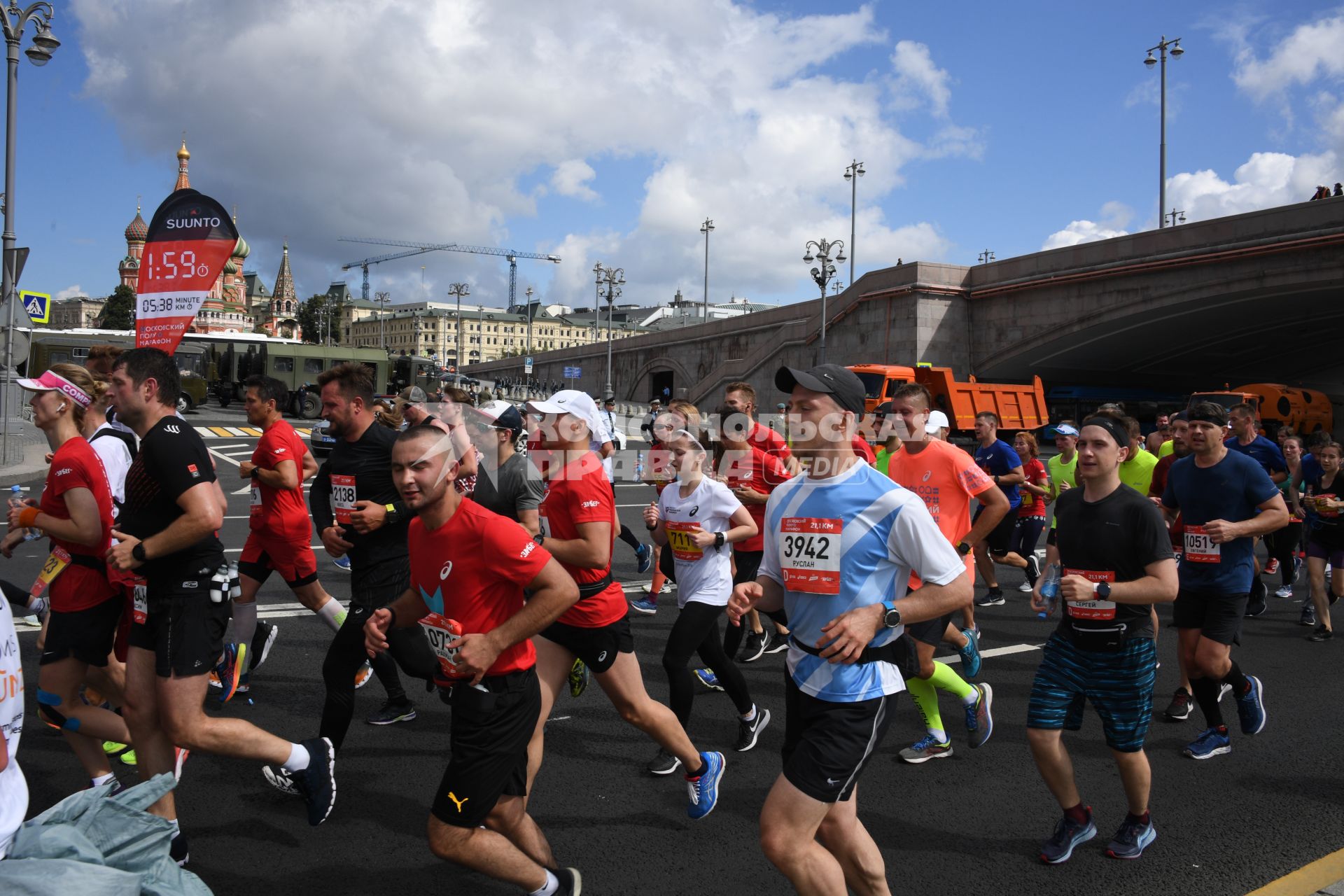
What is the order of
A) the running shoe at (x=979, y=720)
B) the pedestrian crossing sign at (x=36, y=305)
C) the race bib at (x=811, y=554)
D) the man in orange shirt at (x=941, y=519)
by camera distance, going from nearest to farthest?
the race bib at (x=811, y=554)
the man in orange shirt at (x=941, y=519)
the running shoe at (x=979, y=720)
the pedestrian crossing sign at (x=36, y=305)

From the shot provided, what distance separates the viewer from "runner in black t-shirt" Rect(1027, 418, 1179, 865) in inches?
150

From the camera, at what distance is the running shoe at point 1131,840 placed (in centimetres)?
384

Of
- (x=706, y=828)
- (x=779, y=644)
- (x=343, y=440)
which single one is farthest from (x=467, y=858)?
(x=779, y=644)

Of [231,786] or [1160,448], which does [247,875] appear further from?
[1160,448]

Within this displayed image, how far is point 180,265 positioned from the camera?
681 cm

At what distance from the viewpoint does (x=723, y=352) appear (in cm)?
5559

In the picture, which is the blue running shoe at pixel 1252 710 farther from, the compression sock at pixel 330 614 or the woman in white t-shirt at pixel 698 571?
the compression sock at pixel 330 614

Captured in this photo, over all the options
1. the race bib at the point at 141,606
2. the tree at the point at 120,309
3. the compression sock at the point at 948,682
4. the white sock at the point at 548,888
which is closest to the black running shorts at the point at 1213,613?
the compression sock at the point at 948,682

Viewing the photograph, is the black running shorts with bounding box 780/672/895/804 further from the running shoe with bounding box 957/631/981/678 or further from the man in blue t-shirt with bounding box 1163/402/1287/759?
the man in blue t-shirt with bounding box 1163/402/1287/759

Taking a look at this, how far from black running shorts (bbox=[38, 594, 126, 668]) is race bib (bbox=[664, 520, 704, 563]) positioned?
9.03 feet

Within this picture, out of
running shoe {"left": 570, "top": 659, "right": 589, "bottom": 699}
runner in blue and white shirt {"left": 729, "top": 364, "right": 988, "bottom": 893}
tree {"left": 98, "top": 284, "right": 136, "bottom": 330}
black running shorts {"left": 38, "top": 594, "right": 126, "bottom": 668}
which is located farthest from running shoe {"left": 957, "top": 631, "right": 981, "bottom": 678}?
tree {"left": 98, "top": 284, "right": 136, "bottom": 330}

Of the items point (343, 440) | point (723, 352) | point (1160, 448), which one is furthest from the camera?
point (723, 352)

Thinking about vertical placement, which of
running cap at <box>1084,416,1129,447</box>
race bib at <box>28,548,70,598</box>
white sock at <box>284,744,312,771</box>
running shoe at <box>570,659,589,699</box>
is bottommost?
white sock at <box>284,744,312,771</box>

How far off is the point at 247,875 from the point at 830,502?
8.78ft
